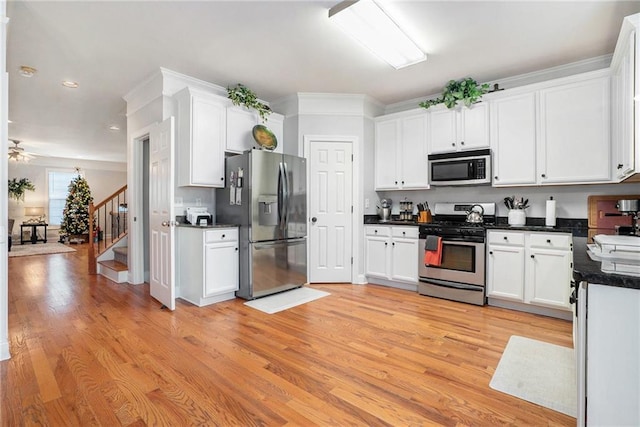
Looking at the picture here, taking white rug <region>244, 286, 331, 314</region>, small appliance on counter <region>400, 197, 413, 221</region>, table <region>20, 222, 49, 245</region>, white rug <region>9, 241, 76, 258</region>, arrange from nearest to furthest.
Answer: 1. white rug <region>244, 286, 331, 314</region>
2. small appliance on counter <region>400, 197, 413, 221</region>
3. white rug <region>9, 241, 76, 258</region>
4. table <region>20, 222, 49, 245</region>

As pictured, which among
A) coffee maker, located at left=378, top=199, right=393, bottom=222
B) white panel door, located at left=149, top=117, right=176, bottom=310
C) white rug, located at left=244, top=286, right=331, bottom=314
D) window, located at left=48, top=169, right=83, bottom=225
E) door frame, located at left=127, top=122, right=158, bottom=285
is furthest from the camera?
window, located at left=48, top=169, right=83, bottom=225

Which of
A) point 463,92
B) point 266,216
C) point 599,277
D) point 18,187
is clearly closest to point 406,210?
point 463,92

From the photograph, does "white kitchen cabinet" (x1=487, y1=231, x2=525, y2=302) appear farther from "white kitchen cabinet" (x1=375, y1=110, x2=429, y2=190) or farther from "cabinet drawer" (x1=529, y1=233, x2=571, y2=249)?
"white kitchen cabinet" (x1=375, y1=110, x2=429, y2=190)

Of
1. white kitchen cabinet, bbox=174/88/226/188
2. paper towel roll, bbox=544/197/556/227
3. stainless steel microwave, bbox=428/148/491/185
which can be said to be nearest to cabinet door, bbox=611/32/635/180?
paper towel roll, bbox=544/197/556/227

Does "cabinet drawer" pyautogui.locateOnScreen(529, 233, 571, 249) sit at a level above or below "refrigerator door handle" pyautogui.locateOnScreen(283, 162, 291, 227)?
below

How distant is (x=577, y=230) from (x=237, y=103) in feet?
12.5

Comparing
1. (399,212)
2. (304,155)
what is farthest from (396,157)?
(304,155)

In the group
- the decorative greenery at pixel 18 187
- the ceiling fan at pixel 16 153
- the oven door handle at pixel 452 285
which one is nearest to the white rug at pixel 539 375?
the oven door handle at pixel 452 285

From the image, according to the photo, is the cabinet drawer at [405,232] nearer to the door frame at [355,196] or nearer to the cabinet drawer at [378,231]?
the cabinet drawer at [378,231]

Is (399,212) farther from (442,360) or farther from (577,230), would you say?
(442,360)

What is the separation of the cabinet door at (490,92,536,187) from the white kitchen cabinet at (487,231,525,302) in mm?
666

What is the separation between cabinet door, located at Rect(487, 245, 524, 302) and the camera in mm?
3326

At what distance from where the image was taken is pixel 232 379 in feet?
6.72

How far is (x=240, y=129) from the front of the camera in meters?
4.09
